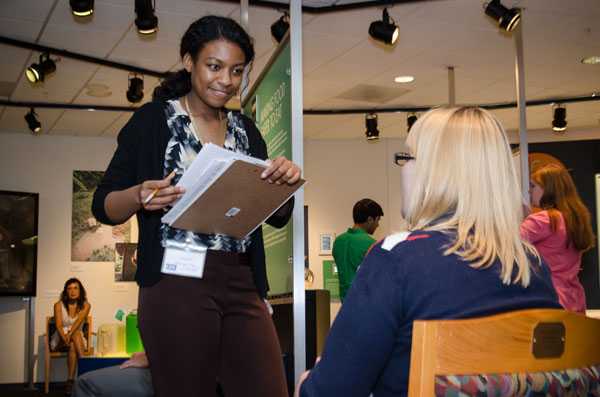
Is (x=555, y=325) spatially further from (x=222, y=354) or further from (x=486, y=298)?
(x=222, y=354)

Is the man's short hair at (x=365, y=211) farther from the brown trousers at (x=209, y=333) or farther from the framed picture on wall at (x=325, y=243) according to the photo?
the brown trousers at (x=209, y=333)

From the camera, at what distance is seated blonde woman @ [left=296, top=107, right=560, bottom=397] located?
111 centimetres

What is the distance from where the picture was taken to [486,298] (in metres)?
1.12

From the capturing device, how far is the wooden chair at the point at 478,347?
3.40ft

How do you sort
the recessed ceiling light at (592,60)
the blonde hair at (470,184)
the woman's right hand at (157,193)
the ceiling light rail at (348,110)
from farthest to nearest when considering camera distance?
the ceiling light rail at (348,110), the recessed ceiling light at (592,60), the woman's right hand at (157,193), the blonde hair at (470,184)

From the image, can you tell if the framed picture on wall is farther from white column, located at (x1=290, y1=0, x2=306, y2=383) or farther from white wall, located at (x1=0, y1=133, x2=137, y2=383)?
white column, located at (x1=290, y1=0, x2=306, y2=383)

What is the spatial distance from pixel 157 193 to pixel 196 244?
191mm

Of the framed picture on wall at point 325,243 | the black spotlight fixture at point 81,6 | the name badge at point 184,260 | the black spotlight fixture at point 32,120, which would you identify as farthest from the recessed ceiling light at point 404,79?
the name badge at point 184,260

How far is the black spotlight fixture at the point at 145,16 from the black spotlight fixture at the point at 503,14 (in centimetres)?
247

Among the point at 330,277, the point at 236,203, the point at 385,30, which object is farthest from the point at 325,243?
the point at 236,203

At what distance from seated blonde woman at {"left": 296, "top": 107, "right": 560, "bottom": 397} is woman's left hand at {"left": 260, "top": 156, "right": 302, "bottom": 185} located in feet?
1.62

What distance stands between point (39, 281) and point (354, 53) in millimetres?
5465

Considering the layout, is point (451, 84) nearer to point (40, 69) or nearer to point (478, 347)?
point (40, 69)

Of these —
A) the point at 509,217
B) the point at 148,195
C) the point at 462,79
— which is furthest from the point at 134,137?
the point at 462,79
